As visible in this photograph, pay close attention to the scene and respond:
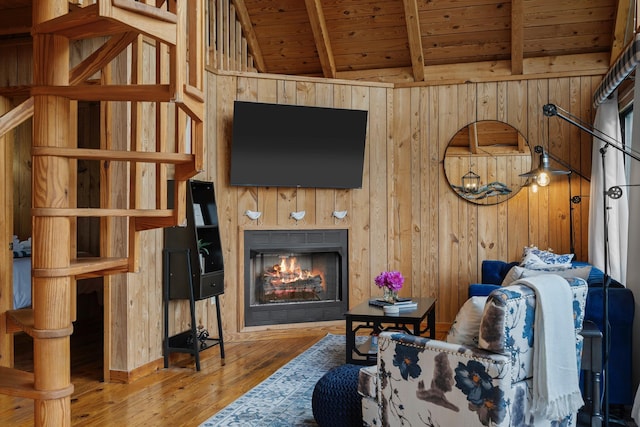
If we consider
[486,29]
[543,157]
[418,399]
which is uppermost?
[486,29]

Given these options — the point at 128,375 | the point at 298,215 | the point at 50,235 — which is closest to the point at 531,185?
the point at 298,215

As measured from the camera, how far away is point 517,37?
5.48 m

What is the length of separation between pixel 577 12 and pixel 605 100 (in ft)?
3.26

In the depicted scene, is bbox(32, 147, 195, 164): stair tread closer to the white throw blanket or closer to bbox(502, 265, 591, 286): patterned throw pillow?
the white throw blanket

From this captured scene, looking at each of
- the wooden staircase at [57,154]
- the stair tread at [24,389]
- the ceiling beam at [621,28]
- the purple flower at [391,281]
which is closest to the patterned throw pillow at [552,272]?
the purple flower at [391,281]

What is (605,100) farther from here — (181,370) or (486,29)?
(181,370)

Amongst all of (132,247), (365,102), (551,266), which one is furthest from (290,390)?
(365,102)

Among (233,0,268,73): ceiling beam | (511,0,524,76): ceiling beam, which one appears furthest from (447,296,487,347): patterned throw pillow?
(233,0,268,73): ceiling beam

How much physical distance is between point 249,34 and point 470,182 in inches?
111

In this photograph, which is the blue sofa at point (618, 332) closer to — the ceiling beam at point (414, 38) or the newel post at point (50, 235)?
the newel post at point (50, 235)

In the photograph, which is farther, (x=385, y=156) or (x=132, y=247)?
(x=385, y=156)

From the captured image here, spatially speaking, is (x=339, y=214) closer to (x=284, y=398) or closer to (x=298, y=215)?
(x=298, y=215)

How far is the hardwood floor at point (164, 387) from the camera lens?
349 centimetres

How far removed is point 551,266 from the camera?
4371 mm
